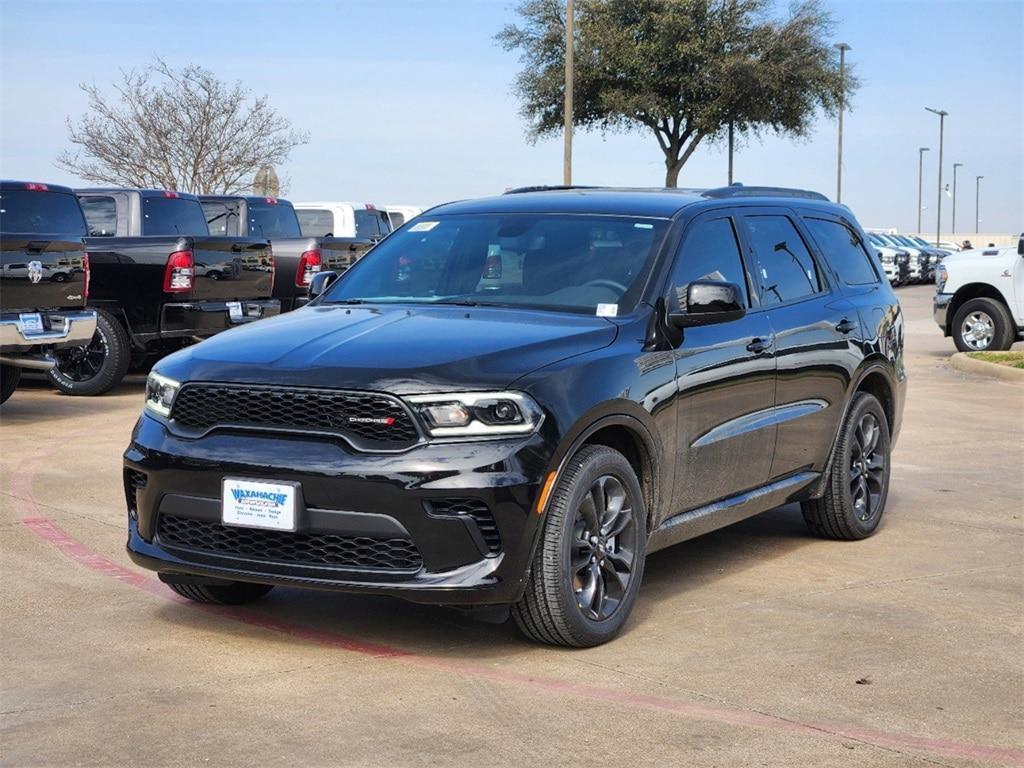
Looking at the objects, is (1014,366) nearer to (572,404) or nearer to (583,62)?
(572,404)

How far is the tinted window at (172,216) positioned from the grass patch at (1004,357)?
29.5 ft

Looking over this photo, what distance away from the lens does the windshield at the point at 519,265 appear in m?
6.41

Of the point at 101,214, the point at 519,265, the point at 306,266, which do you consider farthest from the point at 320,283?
the point at 306,266

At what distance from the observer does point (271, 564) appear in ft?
17.8

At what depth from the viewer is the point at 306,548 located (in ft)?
17.7

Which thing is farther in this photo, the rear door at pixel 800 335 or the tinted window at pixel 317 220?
the tinted window at pixel 317 220

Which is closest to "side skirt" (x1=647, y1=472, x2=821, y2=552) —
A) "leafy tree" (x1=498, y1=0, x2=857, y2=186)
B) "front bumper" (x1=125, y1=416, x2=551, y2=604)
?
"front bumper" (x1=125, y1=416, x2=551, y2=604)

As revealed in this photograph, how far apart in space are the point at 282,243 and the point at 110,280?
4449 millimetres

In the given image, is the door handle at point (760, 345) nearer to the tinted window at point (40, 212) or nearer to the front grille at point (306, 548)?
the front grille at point (306, 548)

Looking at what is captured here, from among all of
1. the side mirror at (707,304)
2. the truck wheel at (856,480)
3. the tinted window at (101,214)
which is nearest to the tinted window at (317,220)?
the tinted window at (101,214)

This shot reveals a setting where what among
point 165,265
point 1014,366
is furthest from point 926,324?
point 165,265

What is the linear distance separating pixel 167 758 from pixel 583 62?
43484 millimetres

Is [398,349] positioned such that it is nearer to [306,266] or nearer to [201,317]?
[201,317]

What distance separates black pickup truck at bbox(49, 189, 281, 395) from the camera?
14805 mm
